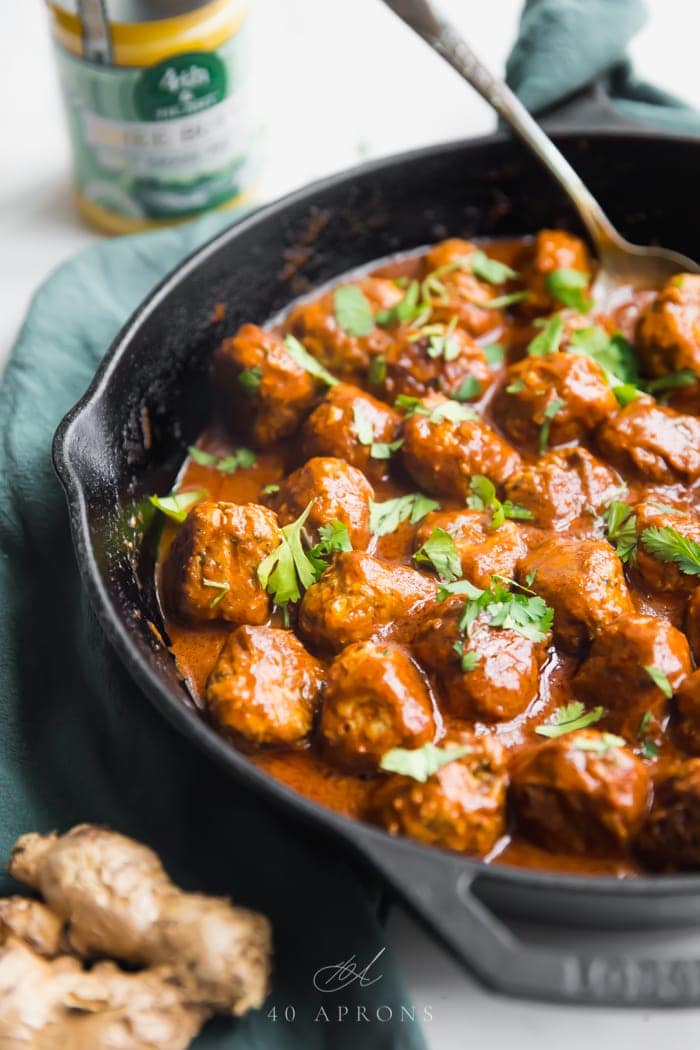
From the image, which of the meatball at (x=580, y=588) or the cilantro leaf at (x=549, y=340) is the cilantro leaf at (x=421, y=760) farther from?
the cilantro leaf at (x=549, y=340)

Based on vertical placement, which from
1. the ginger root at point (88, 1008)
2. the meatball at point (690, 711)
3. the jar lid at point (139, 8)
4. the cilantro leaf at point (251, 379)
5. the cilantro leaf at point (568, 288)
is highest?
the jar lid at point (139, 8)

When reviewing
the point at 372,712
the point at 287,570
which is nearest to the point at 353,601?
the point at 287,570

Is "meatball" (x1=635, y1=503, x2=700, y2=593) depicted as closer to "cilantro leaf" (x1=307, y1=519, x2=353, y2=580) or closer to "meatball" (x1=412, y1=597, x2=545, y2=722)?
"meatball" (x1=412, y1=597, x2=545, y2=722)

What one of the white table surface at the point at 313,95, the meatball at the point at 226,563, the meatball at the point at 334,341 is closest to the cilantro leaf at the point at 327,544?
the meatball at the point at 226,563

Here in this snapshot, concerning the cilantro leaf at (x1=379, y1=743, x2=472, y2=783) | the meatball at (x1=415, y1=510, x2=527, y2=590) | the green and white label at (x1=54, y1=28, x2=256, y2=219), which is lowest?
the cilantro leaf at (x1=379, y1=743, x2=472, y2=783)

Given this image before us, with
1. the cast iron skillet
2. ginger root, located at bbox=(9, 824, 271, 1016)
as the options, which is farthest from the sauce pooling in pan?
ginger root, located at bbox=(9, 824, 271, 1016)

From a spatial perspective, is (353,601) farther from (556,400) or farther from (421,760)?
(556,400)

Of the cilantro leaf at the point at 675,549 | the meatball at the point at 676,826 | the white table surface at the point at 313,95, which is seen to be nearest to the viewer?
the meatball at the point at 676,826

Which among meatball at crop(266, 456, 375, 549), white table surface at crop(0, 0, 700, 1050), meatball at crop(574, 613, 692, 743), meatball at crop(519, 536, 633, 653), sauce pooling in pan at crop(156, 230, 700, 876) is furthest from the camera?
white table surface at crop(0, 0, 700, 1050)
